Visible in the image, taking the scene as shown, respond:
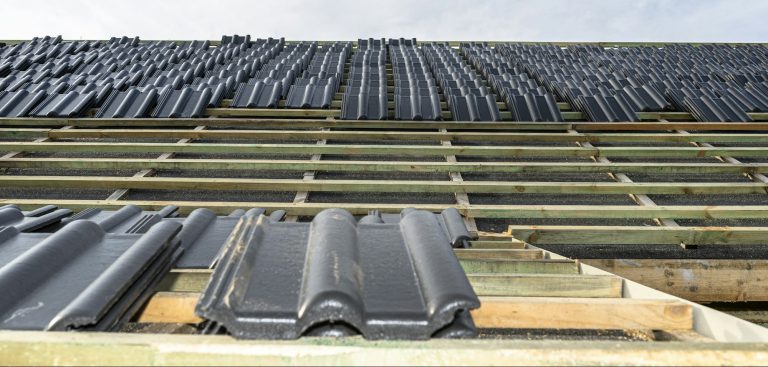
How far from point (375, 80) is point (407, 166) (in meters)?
3.47

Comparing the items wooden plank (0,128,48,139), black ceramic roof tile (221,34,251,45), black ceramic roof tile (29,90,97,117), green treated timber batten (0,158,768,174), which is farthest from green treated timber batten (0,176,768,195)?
black ceramic roof tile (221,34,251,45)

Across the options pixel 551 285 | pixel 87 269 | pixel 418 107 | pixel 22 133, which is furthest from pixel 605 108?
pixel 22 133

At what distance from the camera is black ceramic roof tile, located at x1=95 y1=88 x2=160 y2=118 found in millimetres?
6043

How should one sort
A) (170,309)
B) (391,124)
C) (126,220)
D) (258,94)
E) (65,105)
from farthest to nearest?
(258,94), (65,105), (391,124), (126,220), (170,309)

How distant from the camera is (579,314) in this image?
6.20ft

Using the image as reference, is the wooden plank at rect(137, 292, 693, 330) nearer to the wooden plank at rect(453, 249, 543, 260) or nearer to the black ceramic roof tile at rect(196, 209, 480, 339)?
the black ceramic roof tile at rect(196, 209, 480, 339)

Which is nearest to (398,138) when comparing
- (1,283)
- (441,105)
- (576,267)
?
(441,105)

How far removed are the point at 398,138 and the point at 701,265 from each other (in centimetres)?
338

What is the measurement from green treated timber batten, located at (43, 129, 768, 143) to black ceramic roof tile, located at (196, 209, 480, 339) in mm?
3641

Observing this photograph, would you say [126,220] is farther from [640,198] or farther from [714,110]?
[714,110]

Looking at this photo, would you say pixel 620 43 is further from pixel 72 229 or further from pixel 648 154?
pixel 72 229

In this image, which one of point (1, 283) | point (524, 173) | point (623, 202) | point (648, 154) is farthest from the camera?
point (648, 154)

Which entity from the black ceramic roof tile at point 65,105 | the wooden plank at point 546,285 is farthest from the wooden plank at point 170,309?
the black ceramic roof tile at point 65,105

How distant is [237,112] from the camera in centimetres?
628
